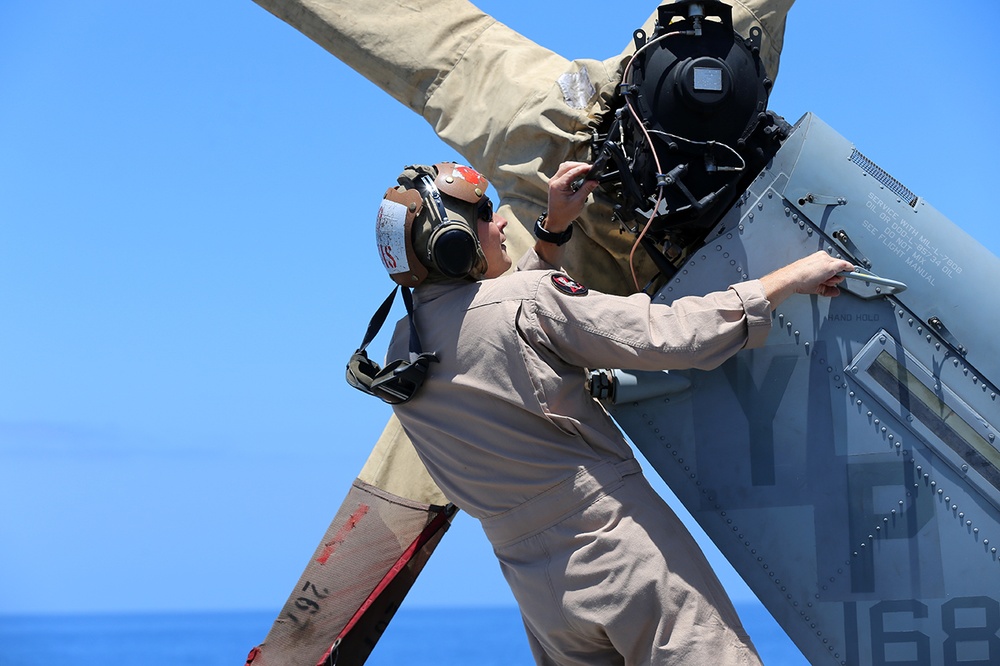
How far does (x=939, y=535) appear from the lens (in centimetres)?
375

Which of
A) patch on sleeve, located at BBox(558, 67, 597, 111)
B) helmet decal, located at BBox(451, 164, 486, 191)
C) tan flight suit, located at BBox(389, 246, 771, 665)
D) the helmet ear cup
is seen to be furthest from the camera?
patch on sleeve, located at BBox(558, 67, 597, 111)

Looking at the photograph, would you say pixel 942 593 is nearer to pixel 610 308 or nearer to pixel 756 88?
pixel 610 308

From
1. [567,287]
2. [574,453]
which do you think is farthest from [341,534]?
[567,287]

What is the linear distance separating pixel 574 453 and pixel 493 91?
1.87 metres

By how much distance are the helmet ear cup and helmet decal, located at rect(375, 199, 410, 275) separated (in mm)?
116

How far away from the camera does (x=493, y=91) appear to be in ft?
15.3

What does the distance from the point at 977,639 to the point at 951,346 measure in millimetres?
1000

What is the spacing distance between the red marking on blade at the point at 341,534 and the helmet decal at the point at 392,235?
1425 millimetres

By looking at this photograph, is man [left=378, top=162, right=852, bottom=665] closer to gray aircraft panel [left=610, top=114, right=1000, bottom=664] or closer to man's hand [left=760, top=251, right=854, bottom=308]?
man's hand [left=760, top=251, right=854, bottom=308]

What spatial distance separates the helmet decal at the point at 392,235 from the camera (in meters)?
3.56

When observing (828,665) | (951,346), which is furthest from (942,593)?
(951,346)

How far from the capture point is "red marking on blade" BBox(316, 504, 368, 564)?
15.4 feet

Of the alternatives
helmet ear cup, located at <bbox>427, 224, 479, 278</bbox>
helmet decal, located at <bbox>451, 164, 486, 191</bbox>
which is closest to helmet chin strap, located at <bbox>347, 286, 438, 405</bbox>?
helmet ear cup, located at <bbox>427, 224, 479, 278</bbox>

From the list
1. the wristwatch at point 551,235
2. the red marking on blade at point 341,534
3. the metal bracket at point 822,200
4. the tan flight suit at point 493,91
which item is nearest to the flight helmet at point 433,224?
the wristwatch at point 551,235
